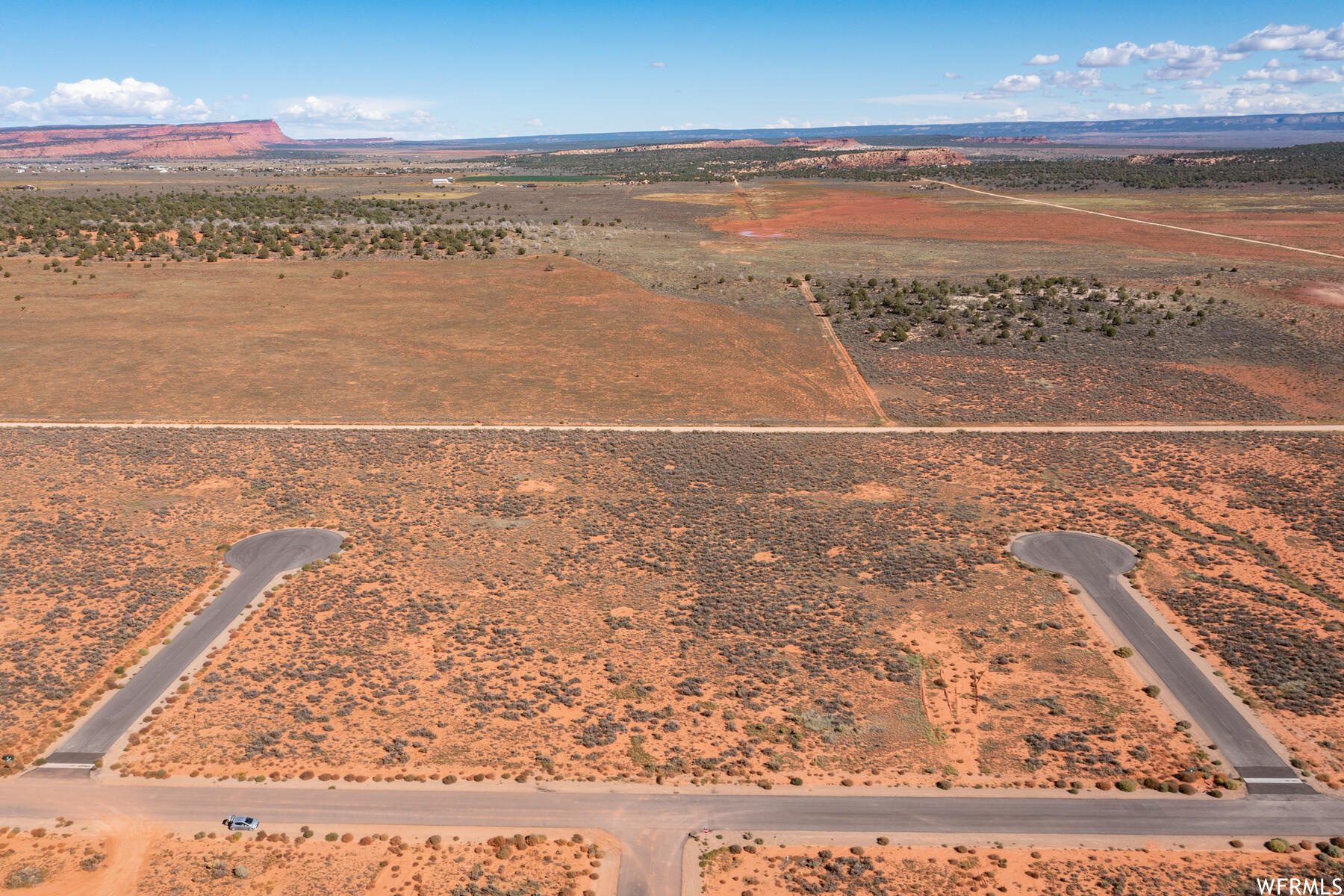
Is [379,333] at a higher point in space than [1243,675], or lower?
higher

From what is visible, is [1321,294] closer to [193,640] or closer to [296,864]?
[296,864]

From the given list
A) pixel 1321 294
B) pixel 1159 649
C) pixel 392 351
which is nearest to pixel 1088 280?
pixel 1321 294

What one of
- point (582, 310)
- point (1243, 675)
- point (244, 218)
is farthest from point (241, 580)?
point (244, 218)

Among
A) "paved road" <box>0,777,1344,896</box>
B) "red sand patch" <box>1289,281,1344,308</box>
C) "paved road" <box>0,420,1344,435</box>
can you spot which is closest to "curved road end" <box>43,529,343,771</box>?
"paved road" <box>0,777,1344,896</box>

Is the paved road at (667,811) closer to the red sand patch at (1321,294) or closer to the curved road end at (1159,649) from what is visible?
the curved road end at (1159,649)

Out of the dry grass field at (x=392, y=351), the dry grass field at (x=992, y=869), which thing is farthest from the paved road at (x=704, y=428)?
the dry grass field at (x=992, y=869)

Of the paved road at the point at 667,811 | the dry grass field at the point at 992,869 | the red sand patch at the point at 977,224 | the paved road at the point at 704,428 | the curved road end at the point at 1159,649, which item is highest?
the red sand patch at the point at 977,224

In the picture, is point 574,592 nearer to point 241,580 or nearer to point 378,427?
point 241,580
